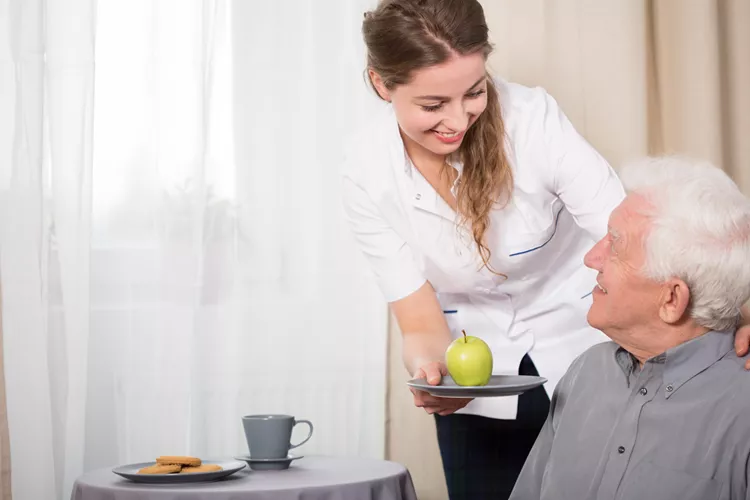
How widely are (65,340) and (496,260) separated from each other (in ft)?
4.77

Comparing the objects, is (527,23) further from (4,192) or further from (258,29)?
(4,192)

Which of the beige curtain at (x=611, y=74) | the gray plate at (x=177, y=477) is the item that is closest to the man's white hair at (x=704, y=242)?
the gray plate at (x=177, y=477)

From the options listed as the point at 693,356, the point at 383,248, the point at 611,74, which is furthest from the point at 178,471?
the point at 611,74

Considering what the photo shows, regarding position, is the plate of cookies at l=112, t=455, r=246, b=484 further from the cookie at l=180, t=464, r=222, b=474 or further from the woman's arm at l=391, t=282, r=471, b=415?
the woman's arm at l=391, t=282, r=471, b=415

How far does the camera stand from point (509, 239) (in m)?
2.12

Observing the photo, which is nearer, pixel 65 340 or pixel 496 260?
pixel 496 260

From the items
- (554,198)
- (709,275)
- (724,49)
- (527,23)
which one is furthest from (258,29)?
(709,275)

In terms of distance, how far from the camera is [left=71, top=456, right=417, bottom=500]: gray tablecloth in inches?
69.1

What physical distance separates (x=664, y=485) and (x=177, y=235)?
189 centimetres

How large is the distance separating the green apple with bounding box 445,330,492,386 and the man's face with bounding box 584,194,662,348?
280mm

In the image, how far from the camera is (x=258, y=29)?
3043 mm

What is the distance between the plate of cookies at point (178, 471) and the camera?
72.0 inches

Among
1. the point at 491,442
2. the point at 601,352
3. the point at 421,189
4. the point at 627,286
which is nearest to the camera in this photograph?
the point at 627,286

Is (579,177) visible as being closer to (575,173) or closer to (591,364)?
(575,173)
